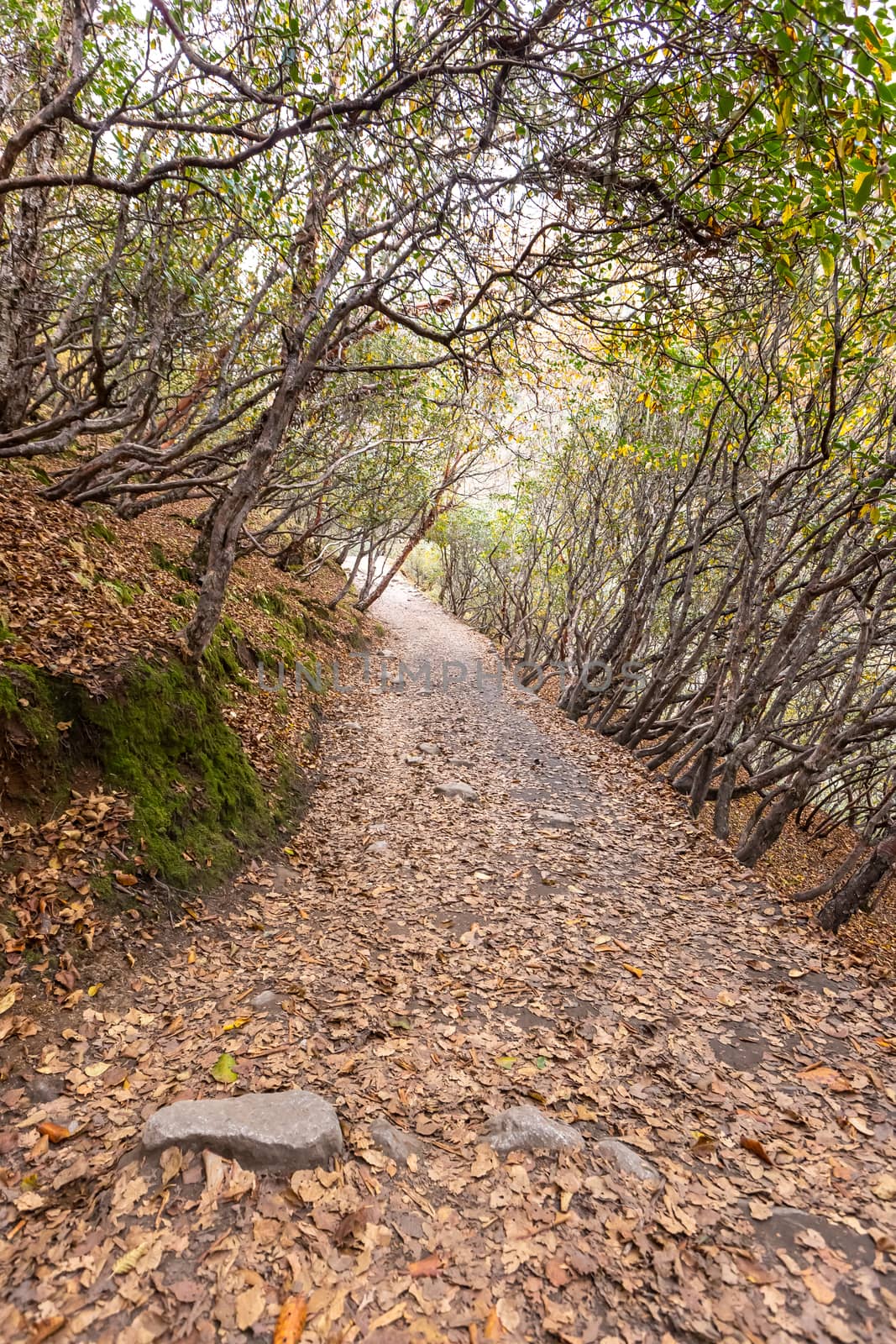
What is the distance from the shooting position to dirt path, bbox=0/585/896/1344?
2.60 metres

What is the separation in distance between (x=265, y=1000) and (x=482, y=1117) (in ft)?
5.99

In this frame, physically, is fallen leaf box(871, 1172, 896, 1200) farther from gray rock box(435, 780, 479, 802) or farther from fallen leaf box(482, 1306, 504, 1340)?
gray rock box(435, 780, 479, 802)

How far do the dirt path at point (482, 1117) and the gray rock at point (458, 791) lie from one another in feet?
6.00

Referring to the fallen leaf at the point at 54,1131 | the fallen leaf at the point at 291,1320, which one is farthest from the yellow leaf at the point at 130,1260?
the fallen leaf at the point at 54,1131

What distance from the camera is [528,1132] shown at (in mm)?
3523

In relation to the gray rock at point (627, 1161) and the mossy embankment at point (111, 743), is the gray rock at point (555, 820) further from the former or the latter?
the gray rock at point (627, 1161)

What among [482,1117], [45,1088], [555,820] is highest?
[555,820]

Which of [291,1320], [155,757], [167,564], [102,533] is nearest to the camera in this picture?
[291,1320]

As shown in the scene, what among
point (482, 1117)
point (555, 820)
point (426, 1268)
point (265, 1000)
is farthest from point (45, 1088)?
point (555, 820)

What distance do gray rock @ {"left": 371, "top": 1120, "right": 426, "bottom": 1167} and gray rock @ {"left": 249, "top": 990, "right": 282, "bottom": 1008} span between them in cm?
127

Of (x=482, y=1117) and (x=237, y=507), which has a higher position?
(x=237, y=507)

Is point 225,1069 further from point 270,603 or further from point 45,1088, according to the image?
point 270,603

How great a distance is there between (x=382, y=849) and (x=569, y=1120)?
3.91 metres

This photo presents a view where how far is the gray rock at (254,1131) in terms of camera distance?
10.2 ft
